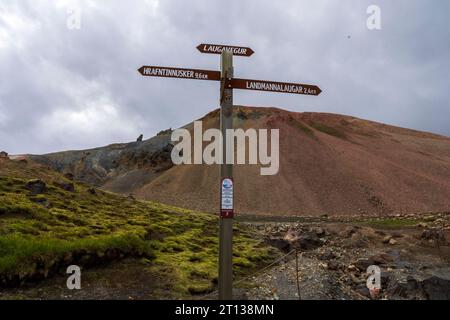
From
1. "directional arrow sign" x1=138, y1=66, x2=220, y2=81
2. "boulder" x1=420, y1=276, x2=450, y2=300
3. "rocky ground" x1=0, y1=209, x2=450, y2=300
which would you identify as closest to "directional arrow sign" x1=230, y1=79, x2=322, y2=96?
"directional arrow sign" x1=138, y1=66, x2=220, y2=81

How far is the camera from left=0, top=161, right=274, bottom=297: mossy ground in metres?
13.3

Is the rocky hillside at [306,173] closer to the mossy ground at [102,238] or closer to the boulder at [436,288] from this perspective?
the mossy ground at [102,238]

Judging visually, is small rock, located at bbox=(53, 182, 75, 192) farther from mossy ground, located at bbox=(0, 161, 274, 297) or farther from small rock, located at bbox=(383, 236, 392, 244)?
small rock, located at bbox=(383, 236, 392, 244)

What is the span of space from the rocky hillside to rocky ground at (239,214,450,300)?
37.0m

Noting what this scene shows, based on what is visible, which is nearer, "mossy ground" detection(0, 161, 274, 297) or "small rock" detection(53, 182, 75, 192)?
"mossy ground" detection(0, 161, 274, 297)

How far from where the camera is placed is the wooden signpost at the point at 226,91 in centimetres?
814

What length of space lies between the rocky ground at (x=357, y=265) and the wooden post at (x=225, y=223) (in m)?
5.45

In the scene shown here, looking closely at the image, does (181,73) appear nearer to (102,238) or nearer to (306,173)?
(102,238)

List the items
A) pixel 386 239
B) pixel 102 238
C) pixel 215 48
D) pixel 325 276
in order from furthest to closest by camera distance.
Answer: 1. pixel 386 239
2. pixel 102 238
3. pixel 325 276
4. pixel 215 48

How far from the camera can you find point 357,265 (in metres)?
18.2

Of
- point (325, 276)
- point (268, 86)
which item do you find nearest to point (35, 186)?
point (325, 276)

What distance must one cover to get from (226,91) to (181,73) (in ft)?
3.45

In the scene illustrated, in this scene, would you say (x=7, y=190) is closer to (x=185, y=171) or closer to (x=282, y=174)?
(x=282, y=174)
